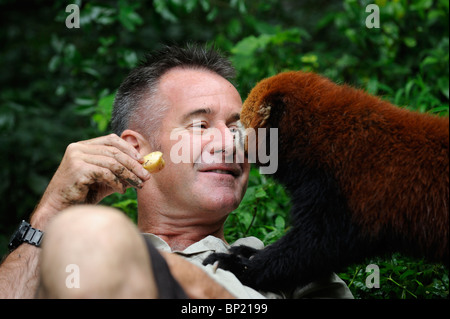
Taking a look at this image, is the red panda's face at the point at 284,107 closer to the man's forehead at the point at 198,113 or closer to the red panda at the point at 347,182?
the red panda at the point at 347,182

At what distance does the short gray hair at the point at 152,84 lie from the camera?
2.53 metres

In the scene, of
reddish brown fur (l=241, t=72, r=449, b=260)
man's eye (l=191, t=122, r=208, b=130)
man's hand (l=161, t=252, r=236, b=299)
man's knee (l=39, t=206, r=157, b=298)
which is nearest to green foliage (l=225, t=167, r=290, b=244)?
man's eye (l=191, t=122, r=208, b=130)

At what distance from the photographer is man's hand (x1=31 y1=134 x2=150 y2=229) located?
2.09m

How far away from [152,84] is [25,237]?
40.2 inches

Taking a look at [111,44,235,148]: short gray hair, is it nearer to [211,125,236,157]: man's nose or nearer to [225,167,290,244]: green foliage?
[211,125,236,157]: man's nose

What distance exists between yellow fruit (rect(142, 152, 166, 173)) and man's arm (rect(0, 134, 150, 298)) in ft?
0.11

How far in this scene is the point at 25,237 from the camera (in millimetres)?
2115

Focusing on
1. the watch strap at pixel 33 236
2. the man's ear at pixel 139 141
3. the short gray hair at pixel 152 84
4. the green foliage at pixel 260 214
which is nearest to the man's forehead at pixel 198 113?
the short gray hair at pixel 152 84

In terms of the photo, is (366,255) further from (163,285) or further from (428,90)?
(428,90)

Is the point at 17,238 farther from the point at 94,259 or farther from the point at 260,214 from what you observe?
the point at 260,214

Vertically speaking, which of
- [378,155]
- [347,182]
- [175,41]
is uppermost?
[175,41]

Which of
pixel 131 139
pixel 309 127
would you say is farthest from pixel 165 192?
pixel 309 127

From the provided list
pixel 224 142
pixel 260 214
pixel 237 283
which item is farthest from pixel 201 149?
pixel 260 214

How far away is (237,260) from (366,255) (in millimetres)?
530
